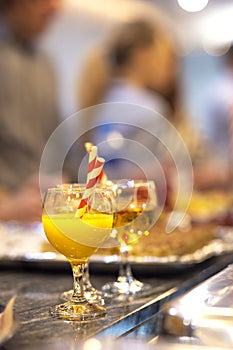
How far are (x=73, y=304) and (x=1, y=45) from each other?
12.6 ft

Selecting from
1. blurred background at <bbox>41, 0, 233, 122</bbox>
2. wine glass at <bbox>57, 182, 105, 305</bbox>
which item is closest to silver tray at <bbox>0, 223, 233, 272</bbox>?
wine glass at <bbox>57, 182, 105, 305</bbox>

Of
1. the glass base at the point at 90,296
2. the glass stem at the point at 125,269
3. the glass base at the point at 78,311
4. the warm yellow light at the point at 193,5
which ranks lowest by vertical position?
the glass base at the point at 78,311

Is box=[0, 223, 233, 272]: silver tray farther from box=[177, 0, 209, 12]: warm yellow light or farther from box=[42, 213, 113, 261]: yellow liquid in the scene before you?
box=[177, 0, 209, 12]: warm yellow light

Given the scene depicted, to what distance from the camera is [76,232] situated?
4.15ft

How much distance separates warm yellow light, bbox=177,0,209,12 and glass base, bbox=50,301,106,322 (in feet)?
19.2

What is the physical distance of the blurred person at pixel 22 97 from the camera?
4.67 meters

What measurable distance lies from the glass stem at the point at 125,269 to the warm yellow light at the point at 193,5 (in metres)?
5.51

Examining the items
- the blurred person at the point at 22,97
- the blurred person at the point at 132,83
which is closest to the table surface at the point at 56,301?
the blurred person at the point at 22,97

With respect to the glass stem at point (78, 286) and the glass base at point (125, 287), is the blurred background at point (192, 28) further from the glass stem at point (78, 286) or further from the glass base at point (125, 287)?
the glass stem at point (78, 286)

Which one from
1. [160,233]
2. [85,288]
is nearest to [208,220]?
[160,233]

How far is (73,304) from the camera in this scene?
1.23m

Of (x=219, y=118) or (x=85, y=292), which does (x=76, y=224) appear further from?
(x=219, y=118)

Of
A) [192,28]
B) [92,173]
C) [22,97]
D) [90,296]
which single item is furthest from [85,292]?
[192,28]

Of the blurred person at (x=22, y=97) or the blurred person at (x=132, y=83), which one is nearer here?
the blurred person at (x=22, y=97)
